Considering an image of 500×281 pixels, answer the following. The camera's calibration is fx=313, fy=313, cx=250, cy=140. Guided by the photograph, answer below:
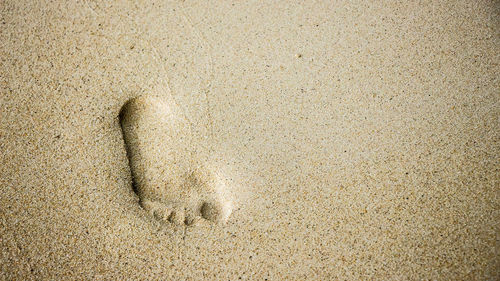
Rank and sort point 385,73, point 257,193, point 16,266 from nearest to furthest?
1. point 16,266
2. point 257,193
3. point 385,73

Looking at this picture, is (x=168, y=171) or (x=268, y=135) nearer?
(x=168, y=171)

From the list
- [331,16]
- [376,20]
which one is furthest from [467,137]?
[331,16]

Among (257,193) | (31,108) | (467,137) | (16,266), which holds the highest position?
(31,108)

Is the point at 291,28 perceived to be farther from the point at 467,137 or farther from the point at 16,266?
the point at 16,266
